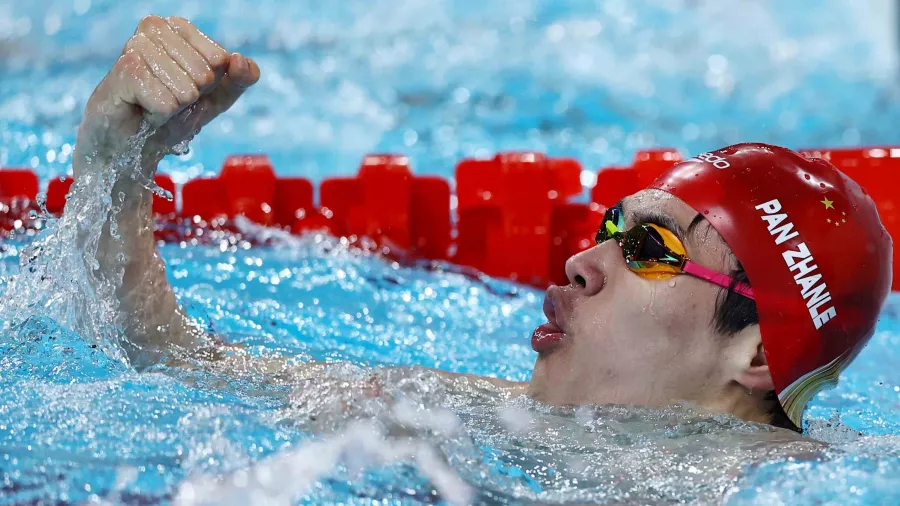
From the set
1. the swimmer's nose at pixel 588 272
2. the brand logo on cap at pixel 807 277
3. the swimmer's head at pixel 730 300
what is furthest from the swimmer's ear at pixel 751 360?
the swimmer's nose at pixel 588 272

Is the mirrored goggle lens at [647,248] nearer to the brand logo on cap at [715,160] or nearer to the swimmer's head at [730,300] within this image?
the swimmer's head at [730,300]

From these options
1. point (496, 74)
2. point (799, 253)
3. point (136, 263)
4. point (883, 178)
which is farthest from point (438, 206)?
point (496, 74)

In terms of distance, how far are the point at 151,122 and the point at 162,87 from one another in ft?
0.43

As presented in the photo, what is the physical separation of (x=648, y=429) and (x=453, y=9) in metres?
7.44

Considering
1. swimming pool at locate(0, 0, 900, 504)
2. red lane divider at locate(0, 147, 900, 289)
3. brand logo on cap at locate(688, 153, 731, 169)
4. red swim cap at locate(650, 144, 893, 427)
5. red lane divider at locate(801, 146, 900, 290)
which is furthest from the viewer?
red lane divider at locate(0, 147, 900, 289)

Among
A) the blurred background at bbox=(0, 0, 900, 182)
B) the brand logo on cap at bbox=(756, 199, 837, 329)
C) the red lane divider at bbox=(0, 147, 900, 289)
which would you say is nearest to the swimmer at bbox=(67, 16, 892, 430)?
the brand logo on cap at bbox=(756, 199, 837, 329)

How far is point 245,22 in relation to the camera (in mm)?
8250

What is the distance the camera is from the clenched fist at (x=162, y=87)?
163 centimetres

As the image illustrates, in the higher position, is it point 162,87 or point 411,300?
point 162,87

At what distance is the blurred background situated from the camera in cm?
674

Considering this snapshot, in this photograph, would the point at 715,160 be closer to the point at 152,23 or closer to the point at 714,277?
the point at 714,277

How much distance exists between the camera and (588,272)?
5.90 ft

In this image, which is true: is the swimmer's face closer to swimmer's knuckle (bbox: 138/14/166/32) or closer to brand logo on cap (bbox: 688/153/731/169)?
brand logo on cap (bbox: 688/153/731/169)

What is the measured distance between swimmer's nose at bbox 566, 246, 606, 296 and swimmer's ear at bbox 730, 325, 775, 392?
260mm
